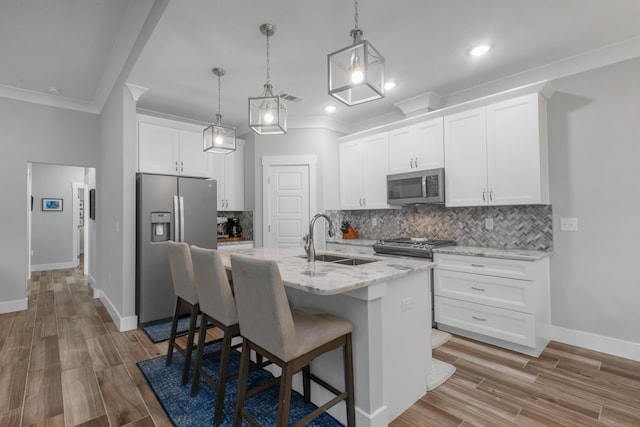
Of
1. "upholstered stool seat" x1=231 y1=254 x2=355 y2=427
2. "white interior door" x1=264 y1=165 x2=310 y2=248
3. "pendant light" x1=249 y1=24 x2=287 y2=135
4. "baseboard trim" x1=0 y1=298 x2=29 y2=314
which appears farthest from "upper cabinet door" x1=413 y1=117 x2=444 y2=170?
"baseboard trim" x1=0 y1=298 x2=29 y2=314

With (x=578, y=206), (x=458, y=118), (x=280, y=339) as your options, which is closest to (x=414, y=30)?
(x=458, y=118)

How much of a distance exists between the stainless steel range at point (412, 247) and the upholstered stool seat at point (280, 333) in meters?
1.86

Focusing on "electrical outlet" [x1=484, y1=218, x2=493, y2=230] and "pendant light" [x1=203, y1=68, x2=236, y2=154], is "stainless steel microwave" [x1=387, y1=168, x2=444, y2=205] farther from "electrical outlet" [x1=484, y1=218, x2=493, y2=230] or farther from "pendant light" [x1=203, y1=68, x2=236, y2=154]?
"pendant light" [x1=203, y1=68, x2=236, y2=154]

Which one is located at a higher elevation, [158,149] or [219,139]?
[158,149]

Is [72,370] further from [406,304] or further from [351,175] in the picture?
[351,175]

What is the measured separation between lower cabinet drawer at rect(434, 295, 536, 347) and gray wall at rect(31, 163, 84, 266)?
27.8ft

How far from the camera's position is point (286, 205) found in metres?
4.67

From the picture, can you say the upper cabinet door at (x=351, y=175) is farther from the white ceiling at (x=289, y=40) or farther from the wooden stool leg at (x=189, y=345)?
the wooden stool leg at (x=189, y=345)

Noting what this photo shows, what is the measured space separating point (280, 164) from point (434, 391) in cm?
349

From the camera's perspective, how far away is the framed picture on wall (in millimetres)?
7199

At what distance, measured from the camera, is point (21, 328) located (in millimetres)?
3459

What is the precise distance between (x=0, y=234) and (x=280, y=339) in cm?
474

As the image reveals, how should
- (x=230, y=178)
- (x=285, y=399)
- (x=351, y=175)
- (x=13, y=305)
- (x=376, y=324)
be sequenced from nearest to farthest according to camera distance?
(x=285, y=399) < (x=376, y=324) < (x=13, y=305) < (x=351, y=175) < (x=230, y=178)

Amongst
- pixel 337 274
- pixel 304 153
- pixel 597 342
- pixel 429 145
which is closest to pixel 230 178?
pixel 304 153
